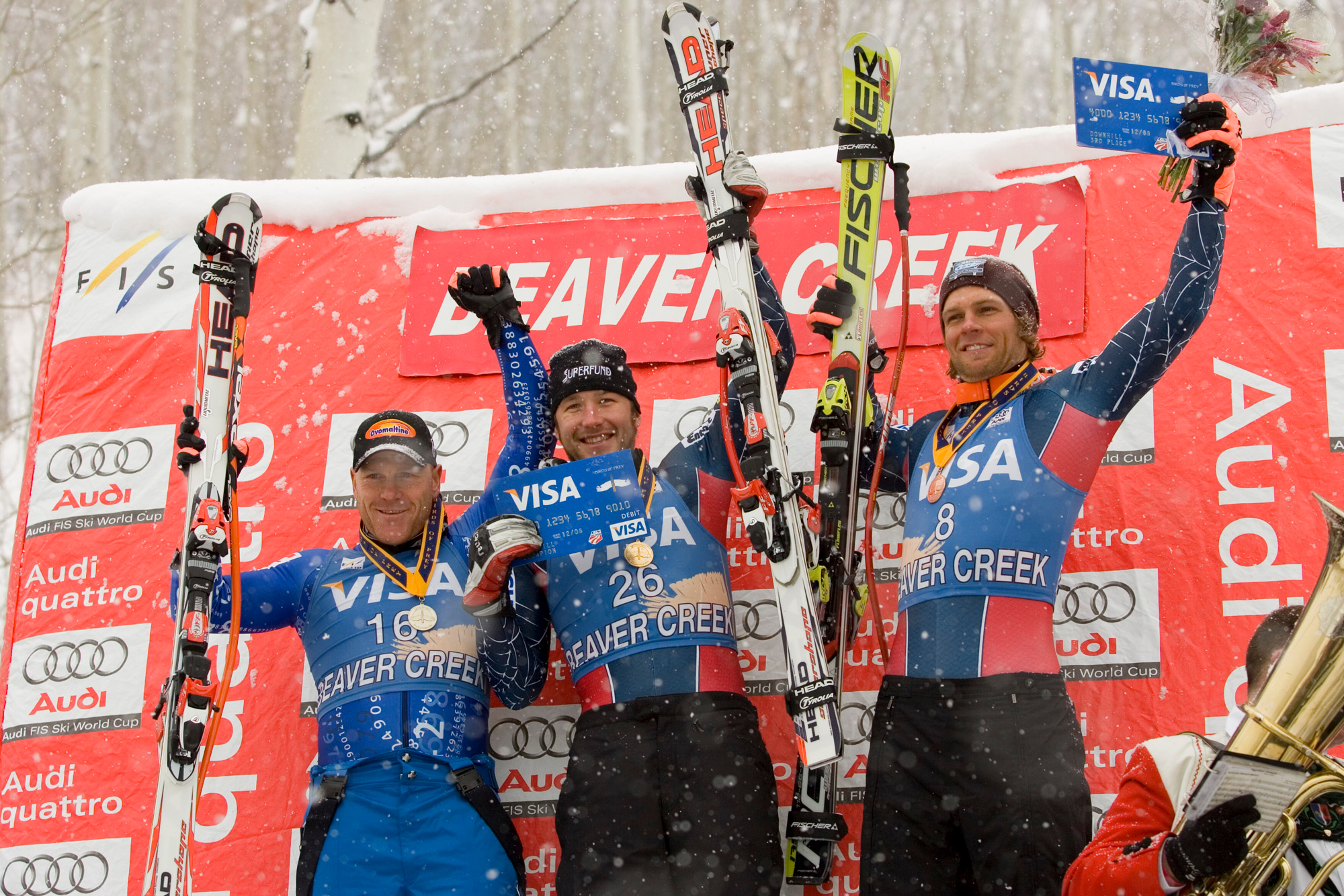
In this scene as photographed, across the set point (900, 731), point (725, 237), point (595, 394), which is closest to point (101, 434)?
point (595, 394)

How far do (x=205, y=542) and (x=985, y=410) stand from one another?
2395mm

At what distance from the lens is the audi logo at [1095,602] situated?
3707 mm

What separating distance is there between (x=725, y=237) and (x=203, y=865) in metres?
2.84

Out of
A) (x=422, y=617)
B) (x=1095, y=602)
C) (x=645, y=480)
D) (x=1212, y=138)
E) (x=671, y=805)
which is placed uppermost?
(x=1212, y=138)

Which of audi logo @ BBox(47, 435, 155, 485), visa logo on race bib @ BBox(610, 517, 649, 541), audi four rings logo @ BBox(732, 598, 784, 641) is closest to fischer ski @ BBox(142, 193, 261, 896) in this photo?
audi logo @ BBox(47, 435, 155, 485)

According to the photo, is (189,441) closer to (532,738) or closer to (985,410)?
(532,738)

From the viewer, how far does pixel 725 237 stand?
11.6 feet

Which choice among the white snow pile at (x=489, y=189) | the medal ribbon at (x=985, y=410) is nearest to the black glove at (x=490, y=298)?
the white snow pile at (x=489, y=189)

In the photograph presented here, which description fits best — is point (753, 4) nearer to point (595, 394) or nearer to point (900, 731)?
point (595, 394)

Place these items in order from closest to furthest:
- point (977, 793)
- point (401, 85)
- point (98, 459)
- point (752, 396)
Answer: point (977, 793), point (752, 396), point (98, 459), point (401, 85)

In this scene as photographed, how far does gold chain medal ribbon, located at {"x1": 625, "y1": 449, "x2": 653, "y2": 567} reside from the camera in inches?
133

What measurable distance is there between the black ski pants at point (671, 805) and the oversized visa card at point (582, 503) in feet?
1.57

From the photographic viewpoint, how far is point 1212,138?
2846 mm

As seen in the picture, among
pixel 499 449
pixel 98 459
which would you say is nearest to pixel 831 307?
pixel 499 449
